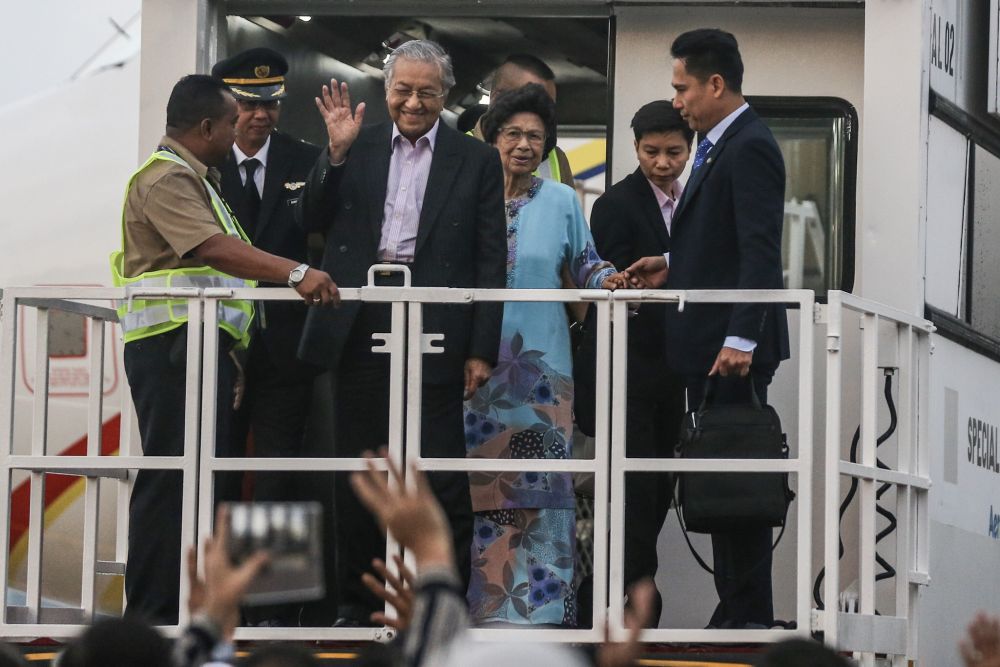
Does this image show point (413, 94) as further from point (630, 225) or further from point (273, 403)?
point (273, 403)

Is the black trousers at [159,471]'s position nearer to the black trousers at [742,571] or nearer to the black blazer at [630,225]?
the black blazer at [630,225]

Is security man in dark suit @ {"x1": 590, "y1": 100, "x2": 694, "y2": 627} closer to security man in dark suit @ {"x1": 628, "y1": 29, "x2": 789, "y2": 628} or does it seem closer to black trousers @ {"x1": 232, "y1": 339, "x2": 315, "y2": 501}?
security man in dark suit @ {"x1": 628, "y1": 29, "x2": 789, "y2": 628}

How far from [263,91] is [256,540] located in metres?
3.07

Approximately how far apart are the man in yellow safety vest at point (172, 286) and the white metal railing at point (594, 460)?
0.27 ft

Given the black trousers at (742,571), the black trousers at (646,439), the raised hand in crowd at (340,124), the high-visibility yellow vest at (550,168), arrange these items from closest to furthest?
the black trousers at (742,571)
the raised hand in crowd at (340,124)
the black trousers at (646,439)
the high-visibility yellow vest at (550,168)

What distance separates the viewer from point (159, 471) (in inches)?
252

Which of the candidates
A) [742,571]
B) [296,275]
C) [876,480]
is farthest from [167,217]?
[876,480]

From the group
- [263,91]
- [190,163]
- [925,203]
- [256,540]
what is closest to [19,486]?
[263,91]

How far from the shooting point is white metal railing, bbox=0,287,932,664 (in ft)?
19.9

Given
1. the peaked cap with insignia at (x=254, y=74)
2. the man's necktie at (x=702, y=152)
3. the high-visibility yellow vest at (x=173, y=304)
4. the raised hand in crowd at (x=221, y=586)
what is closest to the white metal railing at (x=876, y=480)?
the man's necktie at (x=702, y=152)

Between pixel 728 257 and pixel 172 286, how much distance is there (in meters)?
1.88

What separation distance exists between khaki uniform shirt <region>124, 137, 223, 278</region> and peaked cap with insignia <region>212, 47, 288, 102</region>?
3.20 feet

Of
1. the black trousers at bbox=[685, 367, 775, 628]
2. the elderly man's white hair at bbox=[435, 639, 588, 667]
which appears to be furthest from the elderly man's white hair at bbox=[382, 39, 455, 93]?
the elderly man's white hair at bbox=[435, 639, 588, 667]

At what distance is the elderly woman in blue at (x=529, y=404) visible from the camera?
655 centimetres
